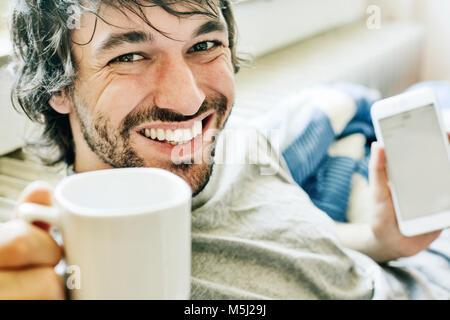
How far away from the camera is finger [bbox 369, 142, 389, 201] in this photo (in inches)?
20.8

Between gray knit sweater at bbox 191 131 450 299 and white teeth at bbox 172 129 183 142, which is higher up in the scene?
white teeth at bbox 172 129 183 142

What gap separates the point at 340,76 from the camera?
38.5 inches

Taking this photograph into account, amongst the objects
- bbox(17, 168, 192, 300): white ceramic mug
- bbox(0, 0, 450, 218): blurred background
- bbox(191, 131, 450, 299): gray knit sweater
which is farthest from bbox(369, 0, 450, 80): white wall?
bbox(17, 168, 192, 300): white ceramic mug

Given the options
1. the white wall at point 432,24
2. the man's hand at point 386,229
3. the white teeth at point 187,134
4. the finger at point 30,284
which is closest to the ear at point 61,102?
the white teeth at point 187,134

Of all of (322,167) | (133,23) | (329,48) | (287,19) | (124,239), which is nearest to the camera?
(124,239)

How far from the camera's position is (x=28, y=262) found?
0.89ft

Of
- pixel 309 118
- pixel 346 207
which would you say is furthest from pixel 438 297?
Result: pixel 309 118

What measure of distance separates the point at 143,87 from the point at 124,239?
0.69ft

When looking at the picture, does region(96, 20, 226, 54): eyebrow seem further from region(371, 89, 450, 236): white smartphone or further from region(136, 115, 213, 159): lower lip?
region(371, 89, 450, 236): white smartphone

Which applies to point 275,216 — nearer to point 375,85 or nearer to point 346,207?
point 346,207

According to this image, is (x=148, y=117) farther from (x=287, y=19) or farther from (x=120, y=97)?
(x=287, y=19)

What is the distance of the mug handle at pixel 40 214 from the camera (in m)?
0.27

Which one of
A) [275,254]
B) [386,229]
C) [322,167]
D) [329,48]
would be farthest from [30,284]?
[329,48]
